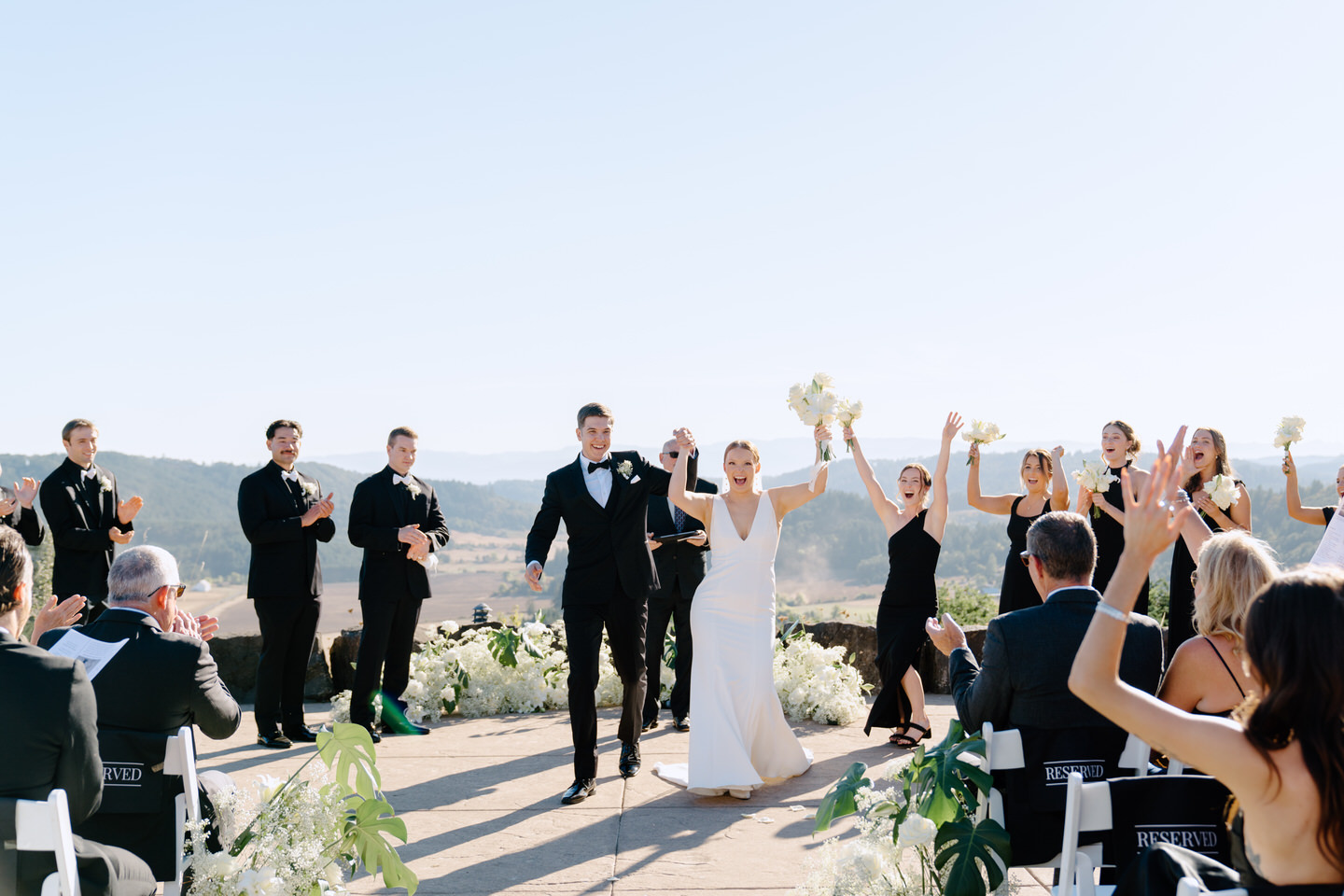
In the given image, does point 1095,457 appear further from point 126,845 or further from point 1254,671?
point 126,845

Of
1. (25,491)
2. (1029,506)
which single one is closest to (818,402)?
(1029,506)

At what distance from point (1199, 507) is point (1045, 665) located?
13.8 feet

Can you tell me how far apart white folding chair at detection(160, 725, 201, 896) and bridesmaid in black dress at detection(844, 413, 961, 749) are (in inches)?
184

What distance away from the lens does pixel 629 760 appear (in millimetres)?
6402

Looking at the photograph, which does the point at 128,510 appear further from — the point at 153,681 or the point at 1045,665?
the point at 1045,665

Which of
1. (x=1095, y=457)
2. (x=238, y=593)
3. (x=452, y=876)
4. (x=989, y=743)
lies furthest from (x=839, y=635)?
(x=238, y=593)

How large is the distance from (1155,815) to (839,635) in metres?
7.30

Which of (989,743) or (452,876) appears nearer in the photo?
(989,743)

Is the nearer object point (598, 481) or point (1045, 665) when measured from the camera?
point (1045, 665)

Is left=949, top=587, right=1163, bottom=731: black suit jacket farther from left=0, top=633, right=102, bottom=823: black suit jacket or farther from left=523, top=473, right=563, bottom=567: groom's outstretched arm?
left=523, top=473, right=563, bottom=567: groom's outstretched arm

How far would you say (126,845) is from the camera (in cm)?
343

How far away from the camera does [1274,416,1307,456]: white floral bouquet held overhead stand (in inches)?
313

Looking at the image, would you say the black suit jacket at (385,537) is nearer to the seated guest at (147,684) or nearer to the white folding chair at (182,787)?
the seated guest at (147,684)

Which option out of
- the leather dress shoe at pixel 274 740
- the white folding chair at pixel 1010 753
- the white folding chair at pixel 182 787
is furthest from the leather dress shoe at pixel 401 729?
the white folding chair at pixel 1010 753
